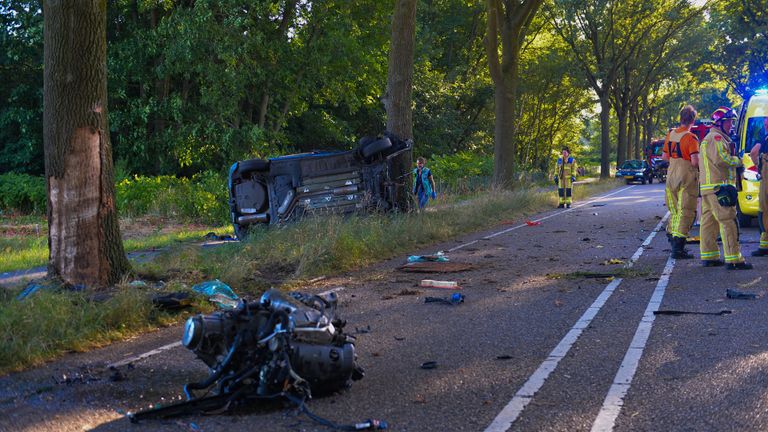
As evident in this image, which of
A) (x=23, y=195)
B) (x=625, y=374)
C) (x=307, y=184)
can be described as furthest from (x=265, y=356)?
(x=23, y=195)

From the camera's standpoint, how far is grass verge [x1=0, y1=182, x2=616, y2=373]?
6.71 m

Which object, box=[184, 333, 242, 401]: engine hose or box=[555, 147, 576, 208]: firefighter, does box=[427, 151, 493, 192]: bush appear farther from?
box=[184, 333, 242, 401]: engine hose

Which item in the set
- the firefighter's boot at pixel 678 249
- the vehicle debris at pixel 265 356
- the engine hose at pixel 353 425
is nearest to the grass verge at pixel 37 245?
the vehicle debris at pixel 265 356

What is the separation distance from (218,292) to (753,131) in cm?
1179

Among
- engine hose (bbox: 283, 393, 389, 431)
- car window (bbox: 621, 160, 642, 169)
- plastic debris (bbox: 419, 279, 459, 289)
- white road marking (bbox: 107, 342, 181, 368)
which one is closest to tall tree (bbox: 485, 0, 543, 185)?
plastic debris (bbox: 419, 279, 459, 289)

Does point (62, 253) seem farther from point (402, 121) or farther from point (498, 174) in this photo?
point (498, 174)

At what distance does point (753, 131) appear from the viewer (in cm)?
1585

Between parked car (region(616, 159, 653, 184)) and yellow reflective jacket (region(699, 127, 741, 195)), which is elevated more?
yellow reflective jacket (region(699, 127, 741, 195))

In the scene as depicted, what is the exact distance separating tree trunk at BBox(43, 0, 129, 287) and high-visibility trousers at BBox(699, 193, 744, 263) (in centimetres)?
771

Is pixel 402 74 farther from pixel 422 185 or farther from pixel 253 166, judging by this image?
pixel 253 166

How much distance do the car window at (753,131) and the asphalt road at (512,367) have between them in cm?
637

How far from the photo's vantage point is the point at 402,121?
18984 mm

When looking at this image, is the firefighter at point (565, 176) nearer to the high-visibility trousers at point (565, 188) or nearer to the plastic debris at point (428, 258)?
the high-visibility trousers at point (565, 188)

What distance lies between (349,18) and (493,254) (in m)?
21.0
